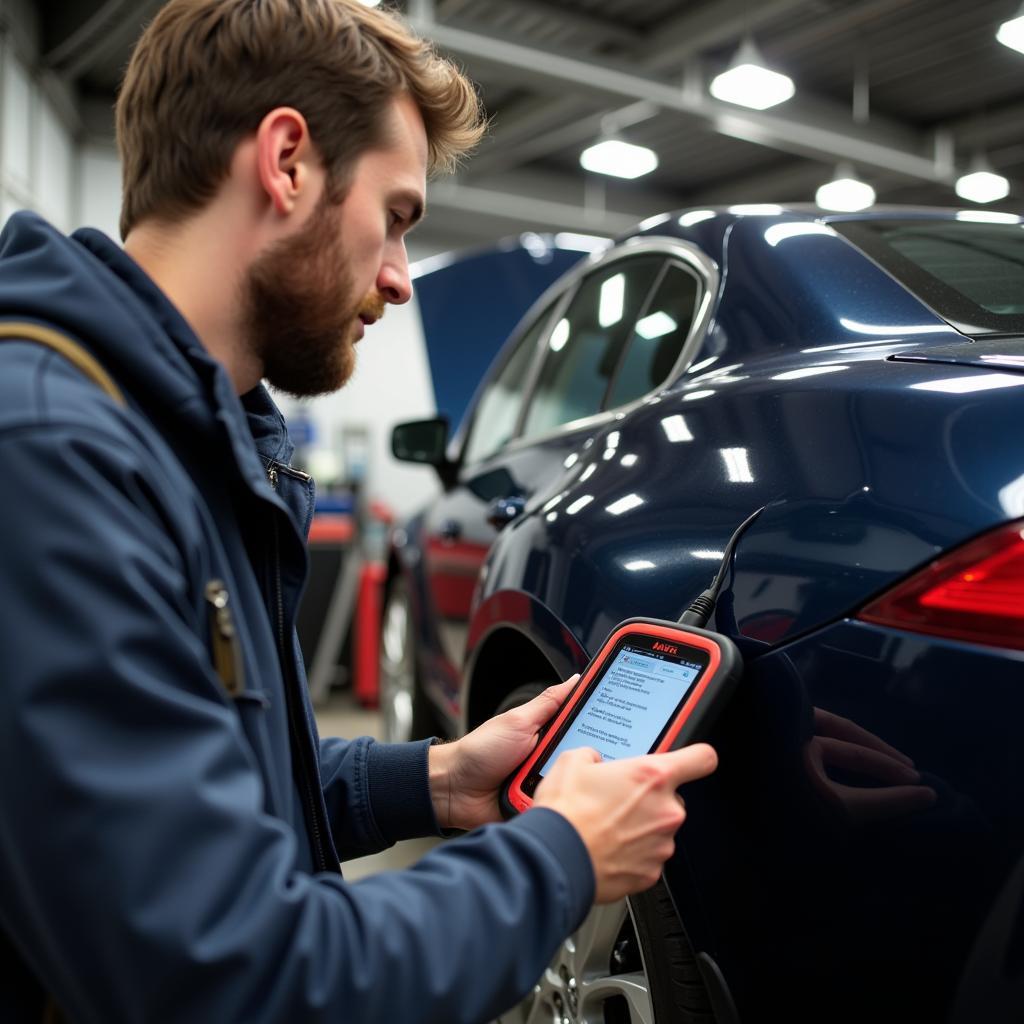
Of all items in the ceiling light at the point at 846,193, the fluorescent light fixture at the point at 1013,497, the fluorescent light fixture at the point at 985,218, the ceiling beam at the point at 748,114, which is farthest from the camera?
the ceiling light at the point at 846,193

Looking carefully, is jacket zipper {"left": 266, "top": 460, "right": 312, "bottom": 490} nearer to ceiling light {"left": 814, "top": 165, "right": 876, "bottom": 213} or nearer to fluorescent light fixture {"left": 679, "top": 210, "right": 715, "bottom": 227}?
fluorescent light fixture {"left": 679, "top": 210, "right": 715, "bottom": 227}

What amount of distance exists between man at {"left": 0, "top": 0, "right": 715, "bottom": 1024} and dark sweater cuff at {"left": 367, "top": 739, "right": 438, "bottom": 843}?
2.8 inches

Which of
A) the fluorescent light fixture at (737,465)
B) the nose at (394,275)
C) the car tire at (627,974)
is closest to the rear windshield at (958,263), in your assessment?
the fluorescent light fixture at (737,465)

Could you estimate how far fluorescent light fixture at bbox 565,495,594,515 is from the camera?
5.19 ft

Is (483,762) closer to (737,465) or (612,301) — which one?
(737,465)

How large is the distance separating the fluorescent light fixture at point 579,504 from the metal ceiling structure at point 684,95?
18.8 feet

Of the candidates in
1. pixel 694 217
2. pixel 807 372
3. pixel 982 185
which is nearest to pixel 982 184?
pixel 982 185

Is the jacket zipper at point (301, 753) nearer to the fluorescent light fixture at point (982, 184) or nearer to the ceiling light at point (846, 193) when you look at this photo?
the ceiling light at point (846, 193)

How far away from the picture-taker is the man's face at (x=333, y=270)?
1.05 m

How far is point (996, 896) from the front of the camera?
926mm

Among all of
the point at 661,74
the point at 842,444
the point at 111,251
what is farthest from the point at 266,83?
the point at 661,74

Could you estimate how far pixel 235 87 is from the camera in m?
1.02

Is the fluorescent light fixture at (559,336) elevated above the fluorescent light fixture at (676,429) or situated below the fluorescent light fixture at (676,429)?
above

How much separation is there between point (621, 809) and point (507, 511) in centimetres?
119
